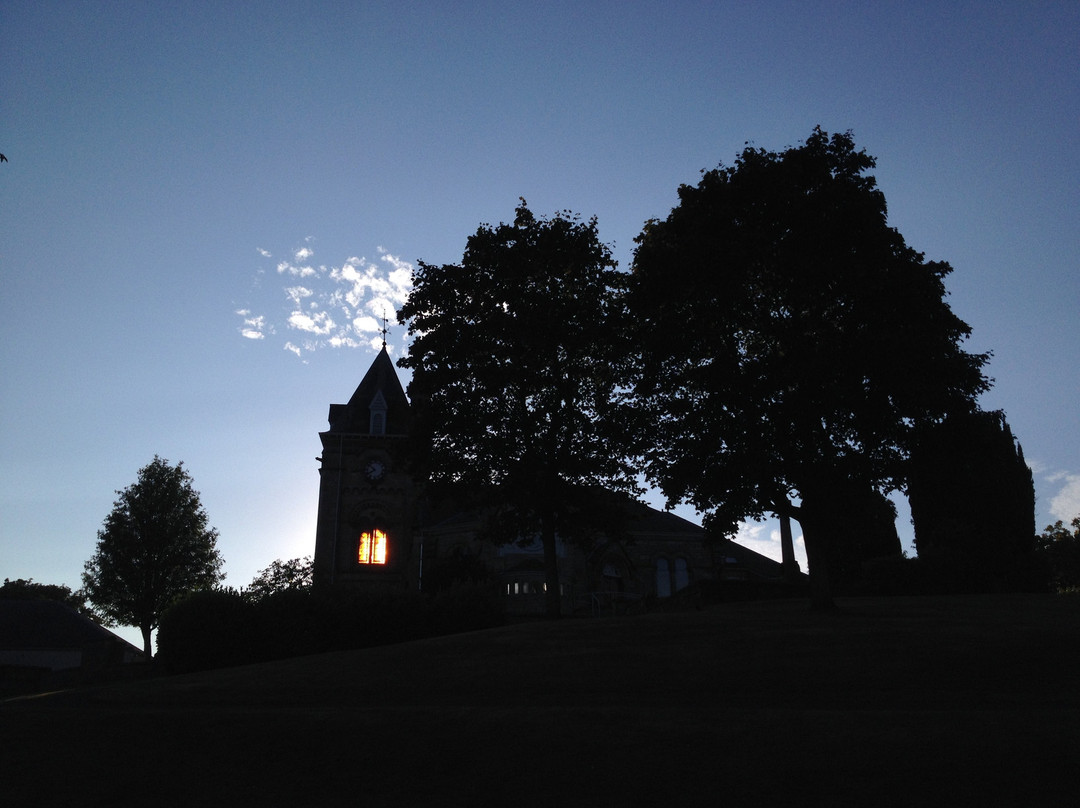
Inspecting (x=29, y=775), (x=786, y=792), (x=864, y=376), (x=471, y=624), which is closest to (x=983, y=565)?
(x=864, y=376)

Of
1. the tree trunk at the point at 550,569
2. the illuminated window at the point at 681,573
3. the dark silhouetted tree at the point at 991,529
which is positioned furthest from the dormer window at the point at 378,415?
the dark silhouetted tree at the point at 991,529

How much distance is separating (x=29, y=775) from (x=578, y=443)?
2157 centimetres

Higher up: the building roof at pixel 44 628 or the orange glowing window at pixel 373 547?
the orange glowing window at pixel 373 547

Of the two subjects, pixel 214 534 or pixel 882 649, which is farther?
pixel 214 534

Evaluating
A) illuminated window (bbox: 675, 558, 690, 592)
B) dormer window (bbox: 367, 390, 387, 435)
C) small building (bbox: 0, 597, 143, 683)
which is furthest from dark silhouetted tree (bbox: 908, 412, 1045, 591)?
small building (bbox: 0, 597, 143, 683)

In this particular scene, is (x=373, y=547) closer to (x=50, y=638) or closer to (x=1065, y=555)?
(x=50, y=638)

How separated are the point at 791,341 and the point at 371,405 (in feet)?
137

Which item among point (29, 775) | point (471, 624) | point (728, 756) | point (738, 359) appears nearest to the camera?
point (728, 756)

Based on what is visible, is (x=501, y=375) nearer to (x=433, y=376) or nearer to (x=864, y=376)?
(x=433, y=376)

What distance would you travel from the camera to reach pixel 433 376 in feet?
99.9

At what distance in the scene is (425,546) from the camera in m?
56.0

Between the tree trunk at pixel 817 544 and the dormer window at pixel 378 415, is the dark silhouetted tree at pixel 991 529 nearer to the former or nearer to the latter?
the tree trunk at pixel 817 544

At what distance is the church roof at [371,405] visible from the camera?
59.6 m

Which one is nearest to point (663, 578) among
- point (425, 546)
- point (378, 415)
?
point (425, 546)
